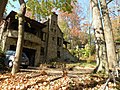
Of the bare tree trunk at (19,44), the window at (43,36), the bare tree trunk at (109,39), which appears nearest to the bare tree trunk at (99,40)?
the bare tree trunk at (109,39)

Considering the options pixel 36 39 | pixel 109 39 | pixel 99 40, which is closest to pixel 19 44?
pixel 99 40

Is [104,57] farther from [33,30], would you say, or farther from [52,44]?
[52,44]

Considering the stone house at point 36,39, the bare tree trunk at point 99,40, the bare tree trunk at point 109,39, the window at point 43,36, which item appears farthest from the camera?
the window at point 43,36

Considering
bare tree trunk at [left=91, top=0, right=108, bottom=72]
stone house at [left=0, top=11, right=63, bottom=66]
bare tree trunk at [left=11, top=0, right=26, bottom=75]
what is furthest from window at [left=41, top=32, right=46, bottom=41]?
bare tree trunk at [left=11, top=0, right=26, bottom=75]

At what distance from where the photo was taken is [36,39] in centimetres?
3006

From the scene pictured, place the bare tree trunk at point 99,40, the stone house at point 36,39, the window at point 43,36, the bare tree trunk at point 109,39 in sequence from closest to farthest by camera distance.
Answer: the bare tree trunk at point 109,39 → the bare tree trunk at point 99,40 → the stone house at point 36,39 → the window at point 43,36

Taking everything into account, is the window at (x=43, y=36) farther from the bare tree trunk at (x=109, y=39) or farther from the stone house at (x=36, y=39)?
the bare tree trunk at (x=109, y=39)

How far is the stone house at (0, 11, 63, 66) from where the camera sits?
27.1 m

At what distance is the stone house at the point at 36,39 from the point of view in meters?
27.1

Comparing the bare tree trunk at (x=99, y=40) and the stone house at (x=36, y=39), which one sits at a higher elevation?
the stone house at (x=36, y=39)

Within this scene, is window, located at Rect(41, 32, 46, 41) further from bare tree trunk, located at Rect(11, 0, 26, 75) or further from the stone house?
bare tree trunk, located at Rect(11, 0, 26, 75)

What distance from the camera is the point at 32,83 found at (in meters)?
8.02

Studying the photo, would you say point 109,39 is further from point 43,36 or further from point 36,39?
point 43,36

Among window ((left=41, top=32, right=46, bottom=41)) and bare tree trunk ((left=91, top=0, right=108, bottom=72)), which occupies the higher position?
window ((left=41, top=32, right=46, bottom=41))
